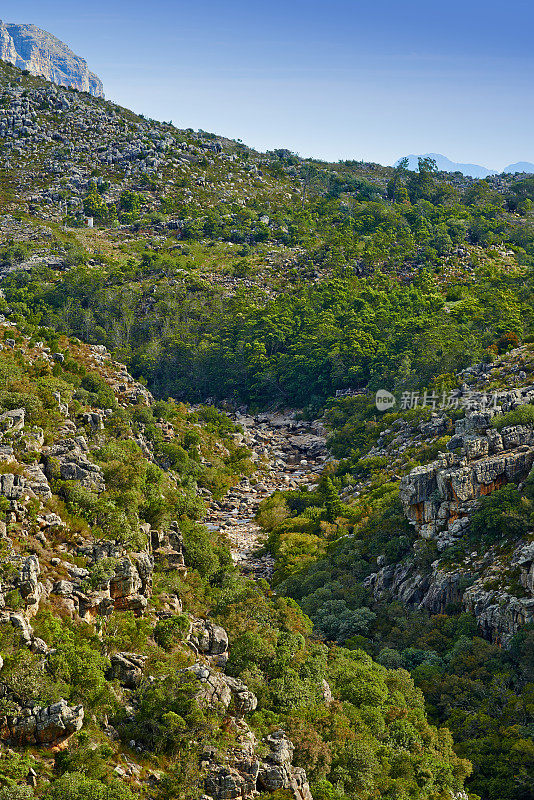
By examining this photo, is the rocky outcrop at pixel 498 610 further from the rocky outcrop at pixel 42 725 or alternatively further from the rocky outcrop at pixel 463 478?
the rocky outcrop at pixel 42 725

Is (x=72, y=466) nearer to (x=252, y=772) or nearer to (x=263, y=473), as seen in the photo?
(x=252, y=772)

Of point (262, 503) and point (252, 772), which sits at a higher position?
point (252, 772)

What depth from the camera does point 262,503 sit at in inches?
2628

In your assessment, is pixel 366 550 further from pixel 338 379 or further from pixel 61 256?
pixel 61 256

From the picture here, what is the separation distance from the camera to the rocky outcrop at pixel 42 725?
854 inches

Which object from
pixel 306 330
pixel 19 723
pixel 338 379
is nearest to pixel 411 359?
pixel 338 379

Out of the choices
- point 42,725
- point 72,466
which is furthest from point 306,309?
point 42,725

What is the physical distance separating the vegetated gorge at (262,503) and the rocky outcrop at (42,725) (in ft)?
0.21

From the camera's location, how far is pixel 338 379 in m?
91.4

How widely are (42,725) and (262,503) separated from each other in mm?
45204

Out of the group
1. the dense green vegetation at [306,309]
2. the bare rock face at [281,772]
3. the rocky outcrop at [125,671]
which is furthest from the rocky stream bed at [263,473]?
the rocky outcrop at [125,671]

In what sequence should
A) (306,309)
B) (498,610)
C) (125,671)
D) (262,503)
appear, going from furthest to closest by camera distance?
(306,309)
(262,503)
(498,610)
(125,671)

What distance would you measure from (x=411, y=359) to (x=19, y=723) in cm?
6930

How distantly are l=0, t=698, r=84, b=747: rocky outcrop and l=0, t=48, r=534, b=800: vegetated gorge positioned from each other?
63mm
